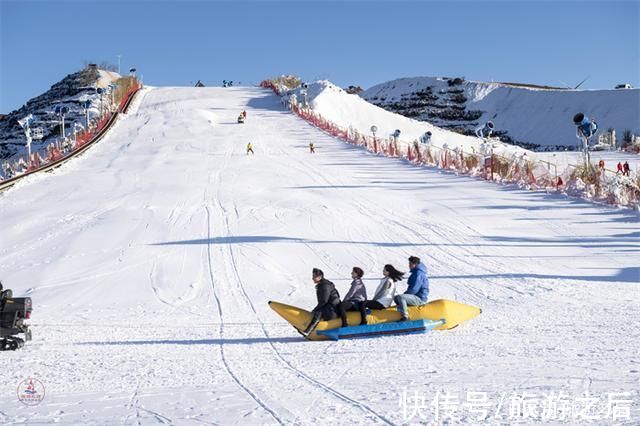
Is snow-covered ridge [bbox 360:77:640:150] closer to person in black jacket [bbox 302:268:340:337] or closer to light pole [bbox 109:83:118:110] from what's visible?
light pole [bbox 109:83:118:110]

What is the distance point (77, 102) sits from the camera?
169 ft

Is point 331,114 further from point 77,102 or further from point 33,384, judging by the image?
point 33,384

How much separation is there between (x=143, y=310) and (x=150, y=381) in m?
5.35

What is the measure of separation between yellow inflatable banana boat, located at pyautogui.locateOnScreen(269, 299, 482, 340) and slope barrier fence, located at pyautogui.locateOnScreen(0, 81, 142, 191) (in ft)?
63.1

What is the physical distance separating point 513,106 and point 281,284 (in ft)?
182

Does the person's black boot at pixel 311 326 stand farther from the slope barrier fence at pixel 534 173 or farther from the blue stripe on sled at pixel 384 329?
→ the slope barrier fence at pixel 534 173

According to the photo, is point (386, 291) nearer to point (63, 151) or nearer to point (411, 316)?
point (411, 316)

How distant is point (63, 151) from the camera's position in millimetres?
35312

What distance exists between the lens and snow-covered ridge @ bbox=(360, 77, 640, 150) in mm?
54906

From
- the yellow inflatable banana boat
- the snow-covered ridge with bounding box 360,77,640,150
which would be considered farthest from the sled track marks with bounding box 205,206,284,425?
the snow-covered ridge with bounding box 360,77,640,150

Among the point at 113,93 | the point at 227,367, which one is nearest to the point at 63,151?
the point at 113,93

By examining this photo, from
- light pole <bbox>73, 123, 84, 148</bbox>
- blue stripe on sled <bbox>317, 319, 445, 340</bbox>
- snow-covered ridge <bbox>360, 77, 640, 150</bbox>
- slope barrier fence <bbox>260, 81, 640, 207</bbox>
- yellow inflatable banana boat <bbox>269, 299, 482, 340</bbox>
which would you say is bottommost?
blue stripe on sled <bbox>317, 319, 445, 340</bbox>

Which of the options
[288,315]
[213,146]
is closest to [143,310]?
[288,315]
